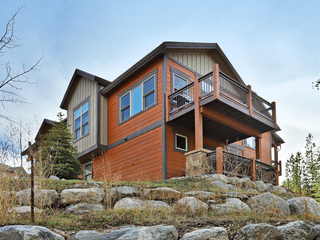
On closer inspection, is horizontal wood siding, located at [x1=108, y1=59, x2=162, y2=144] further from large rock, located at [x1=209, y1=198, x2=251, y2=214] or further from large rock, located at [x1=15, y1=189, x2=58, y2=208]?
large rock, located at [x1=15, y1=189, x2=58, y2=208]

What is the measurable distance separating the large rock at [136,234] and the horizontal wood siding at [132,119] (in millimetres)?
8037

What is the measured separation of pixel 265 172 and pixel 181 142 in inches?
136

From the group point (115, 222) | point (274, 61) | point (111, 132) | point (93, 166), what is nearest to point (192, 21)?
point (274, 61)

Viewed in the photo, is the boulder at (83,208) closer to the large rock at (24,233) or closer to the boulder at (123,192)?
the boulder at (123,192)

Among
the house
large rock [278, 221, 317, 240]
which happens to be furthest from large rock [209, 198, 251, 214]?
the house

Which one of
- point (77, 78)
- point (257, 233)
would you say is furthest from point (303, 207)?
point (77, 78)

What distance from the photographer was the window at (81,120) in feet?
56.0

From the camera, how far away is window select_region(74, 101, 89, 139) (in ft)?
56.0

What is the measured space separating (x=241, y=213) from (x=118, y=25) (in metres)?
12.2

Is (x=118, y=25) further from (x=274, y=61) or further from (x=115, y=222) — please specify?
(x=115, y=222)

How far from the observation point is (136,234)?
4938 millimetres

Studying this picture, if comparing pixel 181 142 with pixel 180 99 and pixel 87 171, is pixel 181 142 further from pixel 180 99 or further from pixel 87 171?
pixel 87 171

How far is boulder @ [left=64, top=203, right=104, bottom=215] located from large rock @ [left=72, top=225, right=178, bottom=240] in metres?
1.54

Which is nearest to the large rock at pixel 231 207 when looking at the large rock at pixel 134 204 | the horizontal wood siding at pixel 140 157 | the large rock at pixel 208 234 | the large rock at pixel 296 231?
the large rock at pixel 134 204
